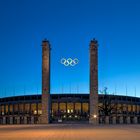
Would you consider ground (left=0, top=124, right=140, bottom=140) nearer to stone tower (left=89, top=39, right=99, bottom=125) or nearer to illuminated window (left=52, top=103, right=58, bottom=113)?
stone tower (left=89, top=39, right=99, bottom=125)

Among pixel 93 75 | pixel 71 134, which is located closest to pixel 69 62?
pixel 93 75

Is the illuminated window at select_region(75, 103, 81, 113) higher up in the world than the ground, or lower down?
higher up

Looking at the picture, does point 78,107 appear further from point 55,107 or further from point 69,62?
point 69,62

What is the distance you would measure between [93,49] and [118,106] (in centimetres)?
5669

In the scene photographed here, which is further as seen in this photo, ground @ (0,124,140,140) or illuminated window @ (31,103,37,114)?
illuminated window @ (31,103,37,114)

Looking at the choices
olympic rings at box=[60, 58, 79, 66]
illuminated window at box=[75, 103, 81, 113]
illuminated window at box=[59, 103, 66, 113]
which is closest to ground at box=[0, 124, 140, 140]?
olympic rings at box=[60, 58, 79, 66]

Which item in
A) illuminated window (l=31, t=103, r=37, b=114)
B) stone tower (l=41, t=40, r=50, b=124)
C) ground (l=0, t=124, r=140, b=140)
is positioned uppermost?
stone tower (l=41, t=40, r=50, b=124)

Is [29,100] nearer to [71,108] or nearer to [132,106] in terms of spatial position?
[71,108]

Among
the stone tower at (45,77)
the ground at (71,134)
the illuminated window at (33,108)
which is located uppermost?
the stone tower at (45,77)

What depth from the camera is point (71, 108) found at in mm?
126812

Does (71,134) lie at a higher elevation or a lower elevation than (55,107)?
lower

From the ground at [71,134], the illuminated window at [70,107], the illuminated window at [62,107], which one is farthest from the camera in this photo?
the illuminated window at [70,107]

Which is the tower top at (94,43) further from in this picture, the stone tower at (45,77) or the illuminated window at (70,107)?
the illuminated window at (70,107)

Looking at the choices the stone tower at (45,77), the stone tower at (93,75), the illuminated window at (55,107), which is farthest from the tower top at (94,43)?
the illuminated window at (55,107)
